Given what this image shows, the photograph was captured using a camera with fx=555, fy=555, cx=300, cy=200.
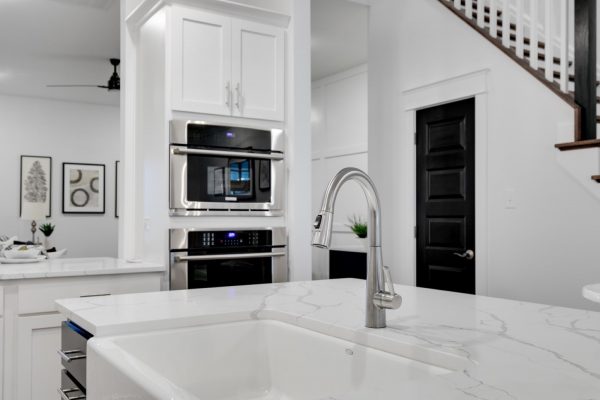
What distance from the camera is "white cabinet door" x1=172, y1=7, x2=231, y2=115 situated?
308 cm

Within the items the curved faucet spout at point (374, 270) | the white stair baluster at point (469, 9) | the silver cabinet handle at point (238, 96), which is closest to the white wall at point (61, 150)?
the silver cabinet handle at point (238, 96)

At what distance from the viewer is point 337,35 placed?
5625 millimetres

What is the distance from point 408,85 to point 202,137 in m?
1.97

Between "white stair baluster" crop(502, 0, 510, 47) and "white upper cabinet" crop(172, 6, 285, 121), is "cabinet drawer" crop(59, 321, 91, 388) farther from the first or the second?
"white stair baluster" crop(502, 0, 510, 47)

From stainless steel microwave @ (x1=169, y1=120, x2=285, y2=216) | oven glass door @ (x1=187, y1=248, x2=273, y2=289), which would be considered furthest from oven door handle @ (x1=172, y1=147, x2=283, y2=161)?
oven glass door @ (x1=187, y1=248, x2=273, y2=289)

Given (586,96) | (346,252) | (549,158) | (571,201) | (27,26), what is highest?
(27,26)

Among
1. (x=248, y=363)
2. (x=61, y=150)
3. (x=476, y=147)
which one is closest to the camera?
(x=248, y=363)

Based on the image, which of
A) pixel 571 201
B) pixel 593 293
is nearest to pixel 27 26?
pixel 571 201

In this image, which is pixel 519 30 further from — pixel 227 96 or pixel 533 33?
pixel 227 96

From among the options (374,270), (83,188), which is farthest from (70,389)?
(83,188)

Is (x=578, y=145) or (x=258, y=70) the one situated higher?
(x=258, y=70)

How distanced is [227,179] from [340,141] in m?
3.88

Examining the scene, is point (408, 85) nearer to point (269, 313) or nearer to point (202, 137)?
point (202, 137)

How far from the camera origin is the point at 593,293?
4.20ft
